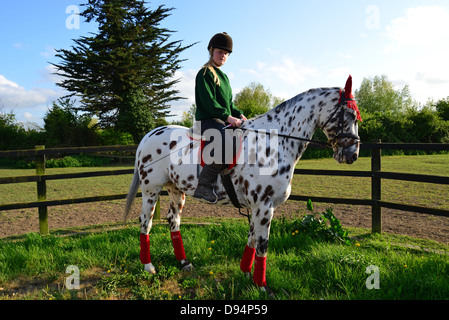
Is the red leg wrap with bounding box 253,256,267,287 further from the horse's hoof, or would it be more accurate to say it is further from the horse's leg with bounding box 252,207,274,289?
the horse's hoof

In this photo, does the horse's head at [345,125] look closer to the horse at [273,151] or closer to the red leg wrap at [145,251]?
the horse at [273,151]

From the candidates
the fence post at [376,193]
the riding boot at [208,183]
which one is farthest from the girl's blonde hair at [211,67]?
the fence post at [376,193]

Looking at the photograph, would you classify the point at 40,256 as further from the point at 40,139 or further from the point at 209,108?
the point at 40,139

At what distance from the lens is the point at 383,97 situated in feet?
149

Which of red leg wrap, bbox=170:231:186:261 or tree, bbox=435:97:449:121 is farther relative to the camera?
tree, bbox=435:97:449:121

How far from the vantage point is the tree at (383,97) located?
45.2 m

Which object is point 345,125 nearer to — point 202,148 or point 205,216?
point 202,148

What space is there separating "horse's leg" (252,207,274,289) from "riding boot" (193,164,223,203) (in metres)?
0.55

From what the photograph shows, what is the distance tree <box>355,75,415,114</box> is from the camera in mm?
45231

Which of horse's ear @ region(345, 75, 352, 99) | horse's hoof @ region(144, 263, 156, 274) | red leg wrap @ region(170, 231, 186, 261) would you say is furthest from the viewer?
red leg wrap @ region(170, 231, 186, 261)

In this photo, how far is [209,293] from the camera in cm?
314

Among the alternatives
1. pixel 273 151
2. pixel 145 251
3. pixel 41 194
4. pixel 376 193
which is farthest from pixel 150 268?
pixel 376 193

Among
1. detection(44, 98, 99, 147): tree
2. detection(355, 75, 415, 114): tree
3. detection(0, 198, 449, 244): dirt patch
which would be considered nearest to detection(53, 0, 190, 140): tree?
detection(44, 98, 99, 147): tree

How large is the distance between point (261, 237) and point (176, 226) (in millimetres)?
1416
